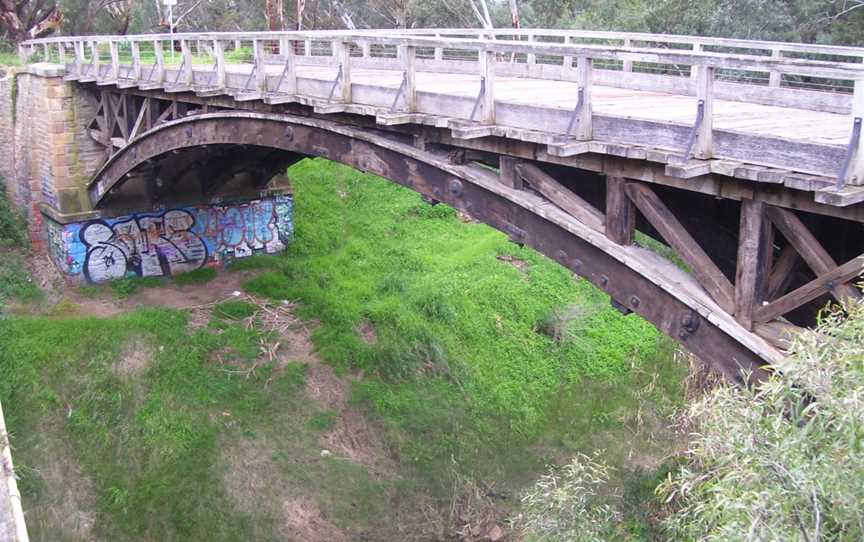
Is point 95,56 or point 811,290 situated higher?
point 95,56

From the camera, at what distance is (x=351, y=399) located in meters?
18.5

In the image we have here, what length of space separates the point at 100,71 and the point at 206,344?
21.5ft

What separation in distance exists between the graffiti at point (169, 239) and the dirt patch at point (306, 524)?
8.65m

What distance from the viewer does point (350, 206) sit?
26500 mm

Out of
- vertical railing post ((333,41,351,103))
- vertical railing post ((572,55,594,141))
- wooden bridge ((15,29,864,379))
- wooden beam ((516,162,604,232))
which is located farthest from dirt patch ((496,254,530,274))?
vertical railing post ((572,55,594,141))

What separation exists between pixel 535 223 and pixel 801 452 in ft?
17.3

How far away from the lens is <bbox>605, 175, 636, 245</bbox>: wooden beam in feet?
28.1

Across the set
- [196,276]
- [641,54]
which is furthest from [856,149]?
[196,276]

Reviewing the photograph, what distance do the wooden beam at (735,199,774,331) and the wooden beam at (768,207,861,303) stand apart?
109 mm

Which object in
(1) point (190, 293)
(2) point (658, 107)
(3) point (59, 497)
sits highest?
(2) point (658, 107)

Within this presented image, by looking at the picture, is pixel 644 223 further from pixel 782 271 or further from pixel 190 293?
pixel 190 293

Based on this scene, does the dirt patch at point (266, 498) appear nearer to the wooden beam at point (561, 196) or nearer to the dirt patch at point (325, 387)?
the dirt patch at point (325, 387)

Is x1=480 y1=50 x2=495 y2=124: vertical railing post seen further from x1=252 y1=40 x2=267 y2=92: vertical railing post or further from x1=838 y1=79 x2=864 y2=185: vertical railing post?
x1=252 y1=40 x2=267 y2=92: vertical railing post

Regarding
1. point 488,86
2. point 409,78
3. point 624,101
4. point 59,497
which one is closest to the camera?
point 488,86
